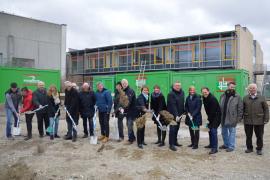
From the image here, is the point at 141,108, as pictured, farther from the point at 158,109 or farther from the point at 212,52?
the point at 212,52

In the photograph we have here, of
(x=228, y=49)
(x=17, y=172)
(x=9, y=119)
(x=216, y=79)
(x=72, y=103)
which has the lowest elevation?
(x=17, y=172)

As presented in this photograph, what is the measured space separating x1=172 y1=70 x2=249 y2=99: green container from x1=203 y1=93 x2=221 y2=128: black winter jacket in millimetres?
8009

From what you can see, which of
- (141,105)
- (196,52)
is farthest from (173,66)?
(141,105)

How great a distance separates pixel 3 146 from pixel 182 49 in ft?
87.4

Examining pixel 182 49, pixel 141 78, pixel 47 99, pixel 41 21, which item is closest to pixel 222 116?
pixel 47 99

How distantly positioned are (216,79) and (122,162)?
10669mm

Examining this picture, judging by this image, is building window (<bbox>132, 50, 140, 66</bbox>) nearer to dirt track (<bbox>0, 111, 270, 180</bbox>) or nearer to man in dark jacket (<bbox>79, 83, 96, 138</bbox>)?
man in dark jacket (<bbox>79, 83, 96, 138</bbox>)

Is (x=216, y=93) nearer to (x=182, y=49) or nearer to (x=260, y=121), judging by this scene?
(x=260, y=121)

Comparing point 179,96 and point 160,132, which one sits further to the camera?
point 160,132

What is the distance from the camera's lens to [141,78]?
1886 centimetres

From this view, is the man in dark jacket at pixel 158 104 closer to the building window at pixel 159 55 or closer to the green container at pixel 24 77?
the green container at pixel 24 77

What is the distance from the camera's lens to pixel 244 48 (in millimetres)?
32375

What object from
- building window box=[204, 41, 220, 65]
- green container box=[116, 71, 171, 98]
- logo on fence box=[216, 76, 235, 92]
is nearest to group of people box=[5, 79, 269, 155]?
logo on fence box=[216, 76, 235, 92]

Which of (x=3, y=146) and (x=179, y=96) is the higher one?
(x=179, y=96)
